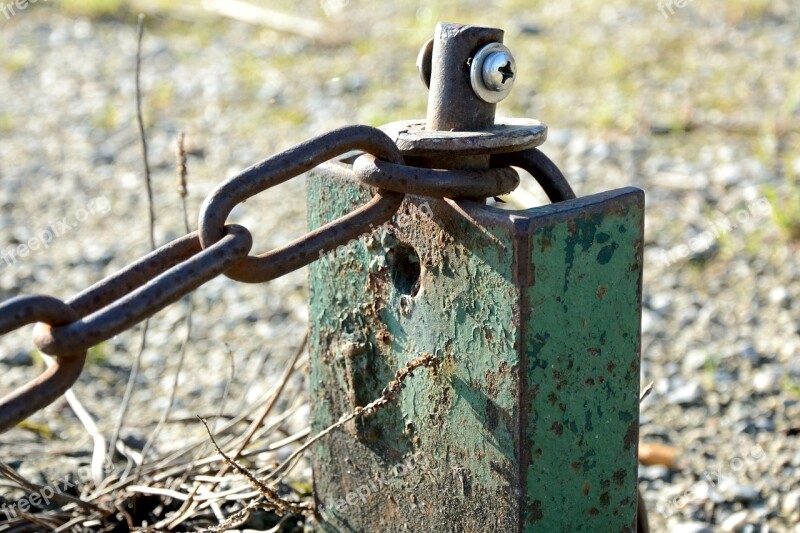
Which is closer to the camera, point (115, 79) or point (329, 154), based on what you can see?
point (329, 154)

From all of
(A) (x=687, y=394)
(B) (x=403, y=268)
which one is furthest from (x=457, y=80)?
(A) (x=687, y=394)

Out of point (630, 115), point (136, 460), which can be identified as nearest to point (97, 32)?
point (630, 115)

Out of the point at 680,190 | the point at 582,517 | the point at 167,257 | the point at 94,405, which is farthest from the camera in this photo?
the point at 680,190

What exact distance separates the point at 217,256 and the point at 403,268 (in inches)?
21.5

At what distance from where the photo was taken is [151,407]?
3.57 m

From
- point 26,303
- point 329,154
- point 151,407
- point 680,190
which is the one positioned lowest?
point 151,407

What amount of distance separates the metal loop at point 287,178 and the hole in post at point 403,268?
0.24 m

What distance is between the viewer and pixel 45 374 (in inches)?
53.2

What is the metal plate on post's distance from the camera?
5.47 ft

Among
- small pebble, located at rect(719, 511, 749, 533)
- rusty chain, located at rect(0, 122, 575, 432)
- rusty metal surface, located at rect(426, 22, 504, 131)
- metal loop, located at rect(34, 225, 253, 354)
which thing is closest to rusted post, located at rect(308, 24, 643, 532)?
rusty metal surface, located at rect(426, 22, 504, 131)

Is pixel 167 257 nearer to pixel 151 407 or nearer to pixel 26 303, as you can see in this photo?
pixel 26 303

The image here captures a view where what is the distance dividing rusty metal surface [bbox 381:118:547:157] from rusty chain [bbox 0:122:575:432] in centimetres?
4

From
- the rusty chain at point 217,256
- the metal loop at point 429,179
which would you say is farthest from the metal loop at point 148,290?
the metal loop at point 429,179

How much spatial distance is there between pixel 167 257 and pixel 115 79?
596 centimetres
